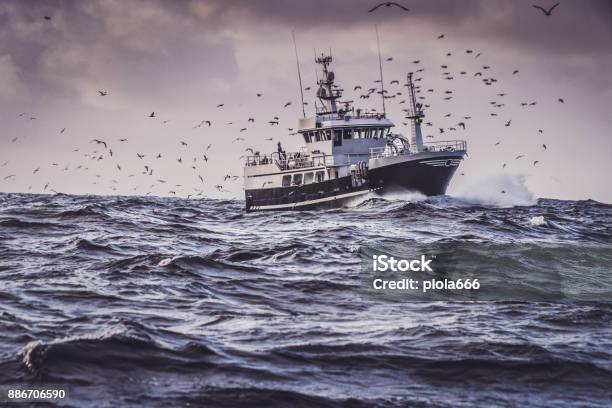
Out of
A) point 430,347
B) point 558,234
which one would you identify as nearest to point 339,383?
point 430,347

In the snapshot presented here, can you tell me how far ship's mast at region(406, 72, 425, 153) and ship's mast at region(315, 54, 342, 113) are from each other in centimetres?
671

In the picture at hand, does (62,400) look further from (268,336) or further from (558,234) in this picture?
(558,234)

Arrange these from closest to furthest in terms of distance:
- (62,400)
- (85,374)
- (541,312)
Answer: (62,400)
(85,374)
(541,312)

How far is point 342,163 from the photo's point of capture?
56.2 meters

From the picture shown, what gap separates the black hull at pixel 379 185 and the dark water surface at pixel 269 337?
3173cm

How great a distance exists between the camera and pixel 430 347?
407 inches

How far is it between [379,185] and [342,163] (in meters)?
4.77

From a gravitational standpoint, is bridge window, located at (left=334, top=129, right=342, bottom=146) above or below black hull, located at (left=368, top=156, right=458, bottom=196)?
above

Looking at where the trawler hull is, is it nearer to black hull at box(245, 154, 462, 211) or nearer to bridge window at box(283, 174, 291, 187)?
black hull at box(245, 154, 462, 211)

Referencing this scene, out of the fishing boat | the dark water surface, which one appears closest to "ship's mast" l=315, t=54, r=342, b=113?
the fishing boat

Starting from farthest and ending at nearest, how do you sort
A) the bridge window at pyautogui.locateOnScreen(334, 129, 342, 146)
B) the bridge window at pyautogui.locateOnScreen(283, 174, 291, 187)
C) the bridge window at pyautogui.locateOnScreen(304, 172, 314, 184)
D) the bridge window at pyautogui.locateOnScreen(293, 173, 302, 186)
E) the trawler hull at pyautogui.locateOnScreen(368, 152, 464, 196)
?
1. the bridge window at pyautogui.locateOnScreen(283, 174, 291, 187)
2. the bridge window at pyautogui.locateOnScreen(293, 173, 302, 186)
3. the bridge window at pyautogui.locateOnScreen(334, 129, 342, 146)
4. the bridge window at pyautogui.locateOnScreen(304, 172, 314, 184)
5. the trawler hull at pyautogui.locateOnScreen(368, 152, 464, 196)

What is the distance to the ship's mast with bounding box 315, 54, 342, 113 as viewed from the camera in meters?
62.2

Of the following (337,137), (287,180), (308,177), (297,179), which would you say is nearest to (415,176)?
(337,137)

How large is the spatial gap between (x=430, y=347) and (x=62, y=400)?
5.40 m
